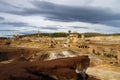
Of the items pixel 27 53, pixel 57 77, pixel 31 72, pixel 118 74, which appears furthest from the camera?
pixel 27 53

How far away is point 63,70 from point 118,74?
478 inches

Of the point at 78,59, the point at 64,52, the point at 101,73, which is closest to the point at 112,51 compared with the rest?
the point at 64,52

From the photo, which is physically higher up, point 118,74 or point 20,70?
point 20,70

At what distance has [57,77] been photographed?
19906mm

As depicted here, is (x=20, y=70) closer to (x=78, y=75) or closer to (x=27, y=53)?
(x=78, y=75)

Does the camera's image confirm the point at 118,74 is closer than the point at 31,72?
No

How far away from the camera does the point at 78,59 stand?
77.6 ft

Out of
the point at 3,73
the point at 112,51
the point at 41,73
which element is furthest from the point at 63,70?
the point at 112,51

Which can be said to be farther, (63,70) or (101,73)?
(101,73)

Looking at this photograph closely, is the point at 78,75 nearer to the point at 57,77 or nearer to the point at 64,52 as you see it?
the point at 57,77

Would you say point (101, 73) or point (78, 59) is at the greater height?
point (78, 59)

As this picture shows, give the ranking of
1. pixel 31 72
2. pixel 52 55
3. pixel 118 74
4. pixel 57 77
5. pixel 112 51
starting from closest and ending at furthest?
pixel 31 72, pixel 57 77, pixel 118 74, pixel 52 55, pixel 112 51

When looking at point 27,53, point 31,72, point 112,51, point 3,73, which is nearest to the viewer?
point 3,73

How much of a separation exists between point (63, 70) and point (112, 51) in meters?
58.0
